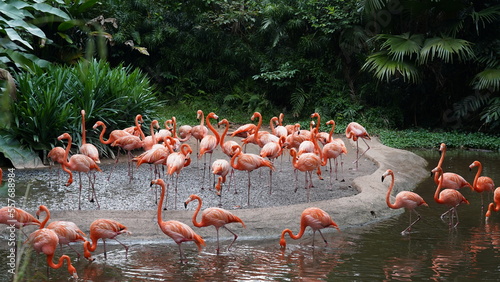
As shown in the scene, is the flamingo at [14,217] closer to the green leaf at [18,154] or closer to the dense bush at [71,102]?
the green leaf at [18,154]

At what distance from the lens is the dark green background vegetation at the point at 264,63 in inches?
384

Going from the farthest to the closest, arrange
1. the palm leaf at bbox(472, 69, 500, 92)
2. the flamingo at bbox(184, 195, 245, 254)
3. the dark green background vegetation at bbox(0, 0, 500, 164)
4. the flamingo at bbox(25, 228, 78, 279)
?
the palm leaf at bbox(472, 69, 500, 92), the dark green background vegetation at bbox(0, 0, 500, 164), the flamingo at bbox(184, 195, 245, 254), the flamingo at bbox(25, 228, 78, 279)

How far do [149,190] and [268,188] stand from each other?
63.0 inches

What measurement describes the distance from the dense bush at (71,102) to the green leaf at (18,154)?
13cm

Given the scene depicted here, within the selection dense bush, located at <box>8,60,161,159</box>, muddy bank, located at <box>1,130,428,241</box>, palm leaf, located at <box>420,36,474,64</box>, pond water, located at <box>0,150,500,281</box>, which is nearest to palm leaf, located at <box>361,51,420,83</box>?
palm leaf, located at <box>420,36,474,64</box>

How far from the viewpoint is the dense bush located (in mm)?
8859

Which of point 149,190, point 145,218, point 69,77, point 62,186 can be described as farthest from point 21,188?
point 69,77

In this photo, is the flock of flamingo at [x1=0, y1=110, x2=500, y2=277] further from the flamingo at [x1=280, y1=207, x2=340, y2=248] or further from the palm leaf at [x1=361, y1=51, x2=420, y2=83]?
the palm leaf at [x1=361, y1=51, x2=420, y2=83]

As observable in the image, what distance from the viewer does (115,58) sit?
15.9m

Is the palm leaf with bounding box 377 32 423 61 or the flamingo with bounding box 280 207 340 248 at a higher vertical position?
the palm leaf with bounding box 377 32 423 61

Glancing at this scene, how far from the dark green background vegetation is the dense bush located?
23 millimetres

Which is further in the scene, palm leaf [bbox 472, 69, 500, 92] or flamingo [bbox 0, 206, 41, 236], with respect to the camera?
palm leaf [bbox 472, 69, 500, 92]

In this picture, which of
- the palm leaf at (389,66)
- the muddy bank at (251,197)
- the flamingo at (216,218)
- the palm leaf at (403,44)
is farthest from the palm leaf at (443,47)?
the flamingo at (216,218)

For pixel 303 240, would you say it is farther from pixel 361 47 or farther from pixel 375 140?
pixel 361 47
